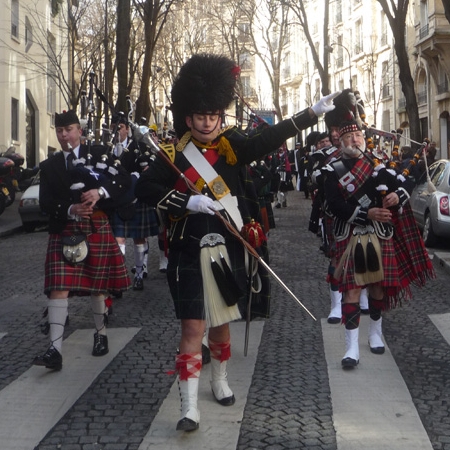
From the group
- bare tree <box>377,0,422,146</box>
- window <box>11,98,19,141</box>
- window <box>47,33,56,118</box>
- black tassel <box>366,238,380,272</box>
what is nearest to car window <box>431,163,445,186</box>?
bare tree <box>377,0,422,146</box>

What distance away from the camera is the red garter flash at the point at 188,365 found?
455 centimetres

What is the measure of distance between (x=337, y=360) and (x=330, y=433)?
5.10 feet

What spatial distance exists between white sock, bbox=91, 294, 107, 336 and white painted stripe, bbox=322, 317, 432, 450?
5.41 feet

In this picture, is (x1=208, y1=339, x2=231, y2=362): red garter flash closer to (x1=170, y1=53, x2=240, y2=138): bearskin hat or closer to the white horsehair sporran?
the white horsehair sporran

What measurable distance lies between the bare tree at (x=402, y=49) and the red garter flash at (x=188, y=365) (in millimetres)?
17376

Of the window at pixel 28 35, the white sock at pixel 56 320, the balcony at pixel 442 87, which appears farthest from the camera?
the balcony at pixel 442 87

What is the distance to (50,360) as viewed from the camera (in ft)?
18.9

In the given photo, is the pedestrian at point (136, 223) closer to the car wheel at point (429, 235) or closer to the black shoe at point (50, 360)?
the black shoe at point (50, 360)

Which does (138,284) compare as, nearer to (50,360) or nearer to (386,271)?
(50,360)

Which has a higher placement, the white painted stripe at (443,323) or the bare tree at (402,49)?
the bare tree at (402,49)

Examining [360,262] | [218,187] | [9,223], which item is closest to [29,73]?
[9,223]

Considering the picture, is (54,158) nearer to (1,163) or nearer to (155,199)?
(155,199)

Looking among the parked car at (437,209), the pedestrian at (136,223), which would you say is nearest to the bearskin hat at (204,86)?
the pedestrian at (136,223)

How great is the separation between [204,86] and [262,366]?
2111 millimetres
